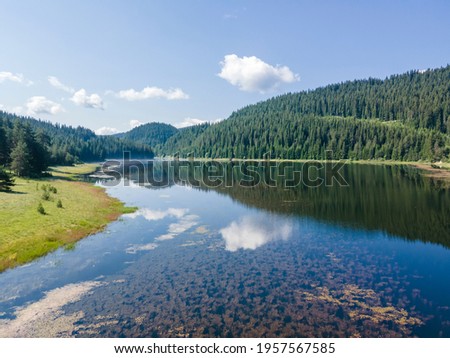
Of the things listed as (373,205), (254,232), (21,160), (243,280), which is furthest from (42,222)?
(373,205)

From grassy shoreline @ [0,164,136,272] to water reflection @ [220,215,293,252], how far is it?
19.7 meters

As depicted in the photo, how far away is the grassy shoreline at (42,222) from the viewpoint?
3347 cm

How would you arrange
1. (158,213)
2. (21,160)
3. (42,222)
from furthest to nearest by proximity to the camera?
(21,160), (158,213), (42,222)

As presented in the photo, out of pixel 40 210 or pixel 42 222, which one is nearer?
pixel 42 222

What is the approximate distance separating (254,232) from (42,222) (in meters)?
29.7

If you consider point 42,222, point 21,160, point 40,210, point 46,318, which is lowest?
point 46,318

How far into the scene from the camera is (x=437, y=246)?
37000mm

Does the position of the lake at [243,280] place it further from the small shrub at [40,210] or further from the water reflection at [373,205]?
the small shrub at [40,210]

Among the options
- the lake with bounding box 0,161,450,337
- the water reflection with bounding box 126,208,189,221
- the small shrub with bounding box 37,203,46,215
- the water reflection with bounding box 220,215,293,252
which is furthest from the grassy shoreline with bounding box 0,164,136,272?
the water reflection with bounding box 220,215,293,252

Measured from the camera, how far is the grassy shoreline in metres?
33.5

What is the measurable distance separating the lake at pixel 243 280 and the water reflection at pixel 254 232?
278mm

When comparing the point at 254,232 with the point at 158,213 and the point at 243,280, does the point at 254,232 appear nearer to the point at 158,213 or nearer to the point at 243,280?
the point at 243,280

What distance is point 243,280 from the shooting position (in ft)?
92.9
